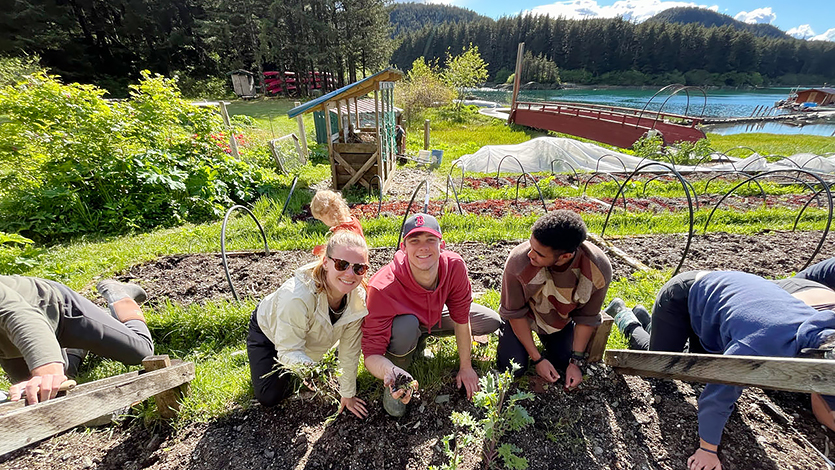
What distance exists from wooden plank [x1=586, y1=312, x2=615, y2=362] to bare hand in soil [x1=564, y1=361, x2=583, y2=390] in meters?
0.21

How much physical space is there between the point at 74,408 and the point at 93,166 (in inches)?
224

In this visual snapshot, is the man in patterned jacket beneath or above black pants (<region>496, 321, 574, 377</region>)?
above

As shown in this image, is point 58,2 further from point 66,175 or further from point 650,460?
point 650,460

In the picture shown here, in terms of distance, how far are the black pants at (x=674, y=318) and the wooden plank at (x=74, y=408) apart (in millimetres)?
3187

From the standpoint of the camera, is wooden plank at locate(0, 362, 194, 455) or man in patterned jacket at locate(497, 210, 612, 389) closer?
wooden plank at locate(0, 362, 194, 455)

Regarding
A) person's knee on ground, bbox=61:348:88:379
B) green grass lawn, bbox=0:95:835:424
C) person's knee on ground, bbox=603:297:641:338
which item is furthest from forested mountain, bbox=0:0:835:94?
person's knee on ground, bbox=603:297:641:338

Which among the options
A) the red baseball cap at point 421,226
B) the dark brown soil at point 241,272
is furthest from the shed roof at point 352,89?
the red baseball cap at point 421,226

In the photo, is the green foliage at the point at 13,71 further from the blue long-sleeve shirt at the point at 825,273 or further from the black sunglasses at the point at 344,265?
the blue long-sleeve shirt at the point at 825,273

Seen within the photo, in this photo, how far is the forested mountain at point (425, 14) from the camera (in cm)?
17438

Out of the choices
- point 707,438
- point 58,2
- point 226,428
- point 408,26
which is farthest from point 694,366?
point 408,26

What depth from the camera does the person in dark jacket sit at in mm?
1385

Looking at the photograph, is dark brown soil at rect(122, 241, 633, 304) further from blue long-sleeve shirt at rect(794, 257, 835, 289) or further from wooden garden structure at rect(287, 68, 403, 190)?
wooden garden structure at rect(287, 68, 403, 190)

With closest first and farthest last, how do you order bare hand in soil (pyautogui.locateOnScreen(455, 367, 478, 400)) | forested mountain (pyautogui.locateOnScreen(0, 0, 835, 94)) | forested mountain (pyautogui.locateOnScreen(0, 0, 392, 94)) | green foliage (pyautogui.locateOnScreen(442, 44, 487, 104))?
bare hand in soil (pyautogui.locateOnScreen(455, 367, 478, 400))
forested mountain (pyautogui.locateOnScreen(0, 0, 835, 94))
forested mountain (pyautogui.locateOnScreen(0, 0, 392, 94))
green foliage (pyautogui.locateOnScreen(442, 44, 487, 104))

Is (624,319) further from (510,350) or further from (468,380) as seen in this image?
(468,380)
